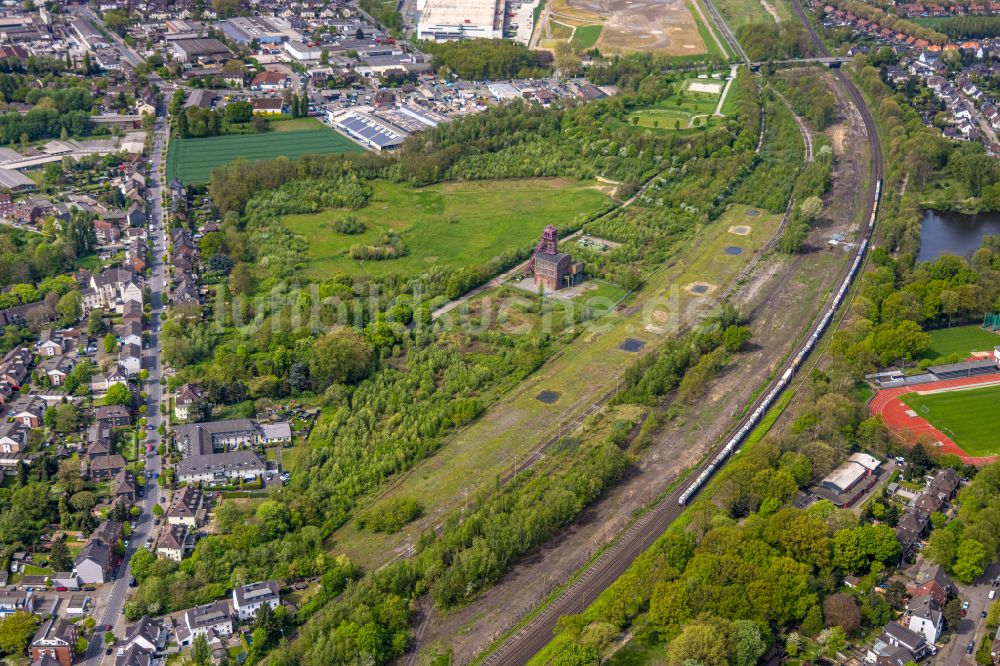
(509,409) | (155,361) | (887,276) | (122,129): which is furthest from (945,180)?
(122,129)

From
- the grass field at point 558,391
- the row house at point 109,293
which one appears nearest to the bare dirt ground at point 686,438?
the grass field at point 558,391

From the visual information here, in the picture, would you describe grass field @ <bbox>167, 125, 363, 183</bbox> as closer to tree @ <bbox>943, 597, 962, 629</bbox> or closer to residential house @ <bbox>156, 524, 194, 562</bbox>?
residential house @ <bbox>156, 524, 194, 562</bbox>

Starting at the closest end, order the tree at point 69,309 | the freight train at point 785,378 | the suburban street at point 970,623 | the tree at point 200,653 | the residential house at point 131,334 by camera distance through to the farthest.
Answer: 1. the tree at point 200,653
2. the suburban street at point 970,623
3. the freight train at point 785,378
4. the residential house at point 131,334
5. the tree at point 69,309

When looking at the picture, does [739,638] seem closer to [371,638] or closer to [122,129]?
[371,638]

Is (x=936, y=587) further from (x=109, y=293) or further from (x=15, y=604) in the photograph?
(x=109, y=293)

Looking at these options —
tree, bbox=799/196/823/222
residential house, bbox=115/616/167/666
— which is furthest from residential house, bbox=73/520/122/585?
tree, bbox=799/196/823/222

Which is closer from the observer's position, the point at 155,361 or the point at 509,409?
the point at 509,409

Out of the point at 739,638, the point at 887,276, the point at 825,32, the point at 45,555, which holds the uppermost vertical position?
the point at 825,32

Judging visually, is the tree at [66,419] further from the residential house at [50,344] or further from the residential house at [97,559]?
the residential house at [97,559]

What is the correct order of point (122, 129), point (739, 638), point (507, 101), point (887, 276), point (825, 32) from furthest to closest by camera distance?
point (825, 32)
point (507, 101)
point (122, 129)
point (887, 276)
point (739, 638)
